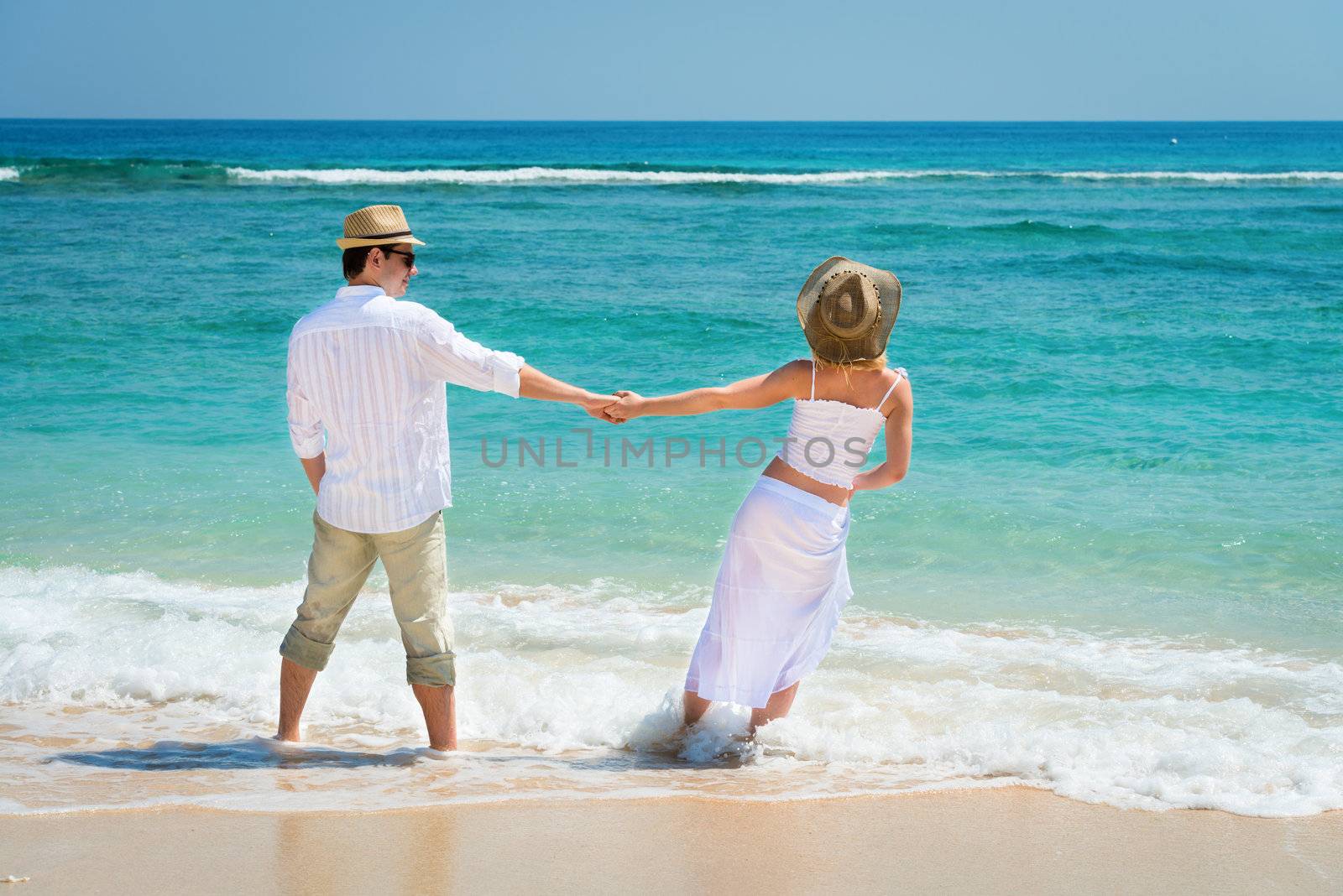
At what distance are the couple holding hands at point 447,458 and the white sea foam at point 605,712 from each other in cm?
29

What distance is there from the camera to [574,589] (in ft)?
18.2

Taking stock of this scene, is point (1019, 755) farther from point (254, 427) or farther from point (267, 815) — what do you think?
point (254, 427)

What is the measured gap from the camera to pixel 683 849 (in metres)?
3.04

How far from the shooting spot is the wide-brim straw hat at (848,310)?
3342 mm

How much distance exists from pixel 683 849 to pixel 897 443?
4.41ft

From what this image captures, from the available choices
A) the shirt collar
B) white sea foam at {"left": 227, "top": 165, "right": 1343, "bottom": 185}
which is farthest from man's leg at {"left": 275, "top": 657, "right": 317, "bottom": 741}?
white sea foam at {"left": 227, "top": 165, "right": 1343, "bottom": 185}

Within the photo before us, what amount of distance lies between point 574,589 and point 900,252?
13.7 meters

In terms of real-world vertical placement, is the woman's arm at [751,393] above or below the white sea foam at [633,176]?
below

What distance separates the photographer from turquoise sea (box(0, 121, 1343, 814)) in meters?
3.73

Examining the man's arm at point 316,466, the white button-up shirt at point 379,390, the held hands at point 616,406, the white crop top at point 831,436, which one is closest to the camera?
the white button-up shirt at point 379,390

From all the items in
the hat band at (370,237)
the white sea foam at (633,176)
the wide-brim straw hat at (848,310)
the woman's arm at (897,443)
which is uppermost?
the white sea foam at (633,176)

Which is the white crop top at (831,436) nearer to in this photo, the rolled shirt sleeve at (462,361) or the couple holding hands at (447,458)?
the couple holding hands at (447,458)

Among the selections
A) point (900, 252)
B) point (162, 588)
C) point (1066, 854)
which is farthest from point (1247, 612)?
point (900, 252)

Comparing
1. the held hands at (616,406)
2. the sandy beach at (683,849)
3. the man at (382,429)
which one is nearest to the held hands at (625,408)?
the held hands at (616,406)
